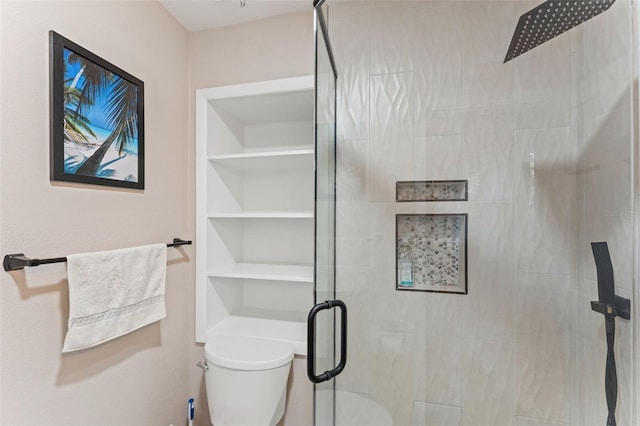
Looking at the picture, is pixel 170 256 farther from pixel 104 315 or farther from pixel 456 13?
pixel 456 13

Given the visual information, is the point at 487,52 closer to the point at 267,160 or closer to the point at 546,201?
the point at 546,201

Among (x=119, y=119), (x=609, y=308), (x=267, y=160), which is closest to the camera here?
(x=609, y=308)

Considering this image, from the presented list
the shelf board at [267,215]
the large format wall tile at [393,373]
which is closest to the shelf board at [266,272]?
the shelf board at [267,215]

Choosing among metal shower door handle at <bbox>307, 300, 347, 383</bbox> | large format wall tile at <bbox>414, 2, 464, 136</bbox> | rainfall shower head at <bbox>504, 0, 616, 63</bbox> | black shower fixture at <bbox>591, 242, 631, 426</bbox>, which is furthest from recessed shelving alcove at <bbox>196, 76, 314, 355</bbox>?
black shower fixture at <bbox>591, 242, 631, 426</bbox>

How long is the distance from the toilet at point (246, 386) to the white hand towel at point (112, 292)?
0.36 meters

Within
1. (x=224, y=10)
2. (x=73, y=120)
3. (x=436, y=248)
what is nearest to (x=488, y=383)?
(x=436, y=248)

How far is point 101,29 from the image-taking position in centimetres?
106

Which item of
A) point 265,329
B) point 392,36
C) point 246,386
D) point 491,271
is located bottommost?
point 246,386

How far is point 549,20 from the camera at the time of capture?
2.22ft

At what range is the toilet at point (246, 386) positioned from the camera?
1202mm

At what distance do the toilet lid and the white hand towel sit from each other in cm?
31

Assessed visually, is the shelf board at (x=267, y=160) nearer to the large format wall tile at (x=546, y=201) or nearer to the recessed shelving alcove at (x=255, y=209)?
the recessed shelving alcove at (x=255, y=209)

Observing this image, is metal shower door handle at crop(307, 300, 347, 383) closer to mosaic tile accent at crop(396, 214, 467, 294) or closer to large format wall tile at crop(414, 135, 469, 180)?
mosaic tile accent at crop(396, 214, 467, 294)

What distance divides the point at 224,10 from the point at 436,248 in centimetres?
147
